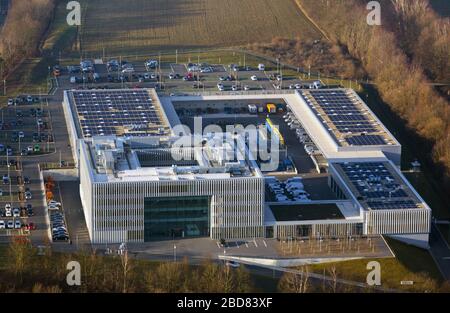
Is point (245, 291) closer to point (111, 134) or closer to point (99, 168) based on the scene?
point (99, 168)

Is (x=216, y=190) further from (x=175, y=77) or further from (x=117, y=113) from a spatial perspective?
(x=175, y=77)

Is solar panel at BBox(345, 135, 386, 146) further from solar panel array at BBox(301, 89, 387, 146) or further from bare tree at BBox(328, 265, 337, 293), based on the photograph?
bare tree at BBox(328, 265, 337, 293)

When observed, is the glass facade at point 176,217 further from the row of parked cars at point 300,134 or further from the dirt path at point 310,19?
the dirt path at point 310,19

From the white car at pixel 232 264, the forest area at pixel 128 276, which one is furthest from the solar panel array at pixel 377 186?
the white car at pixel 232 264

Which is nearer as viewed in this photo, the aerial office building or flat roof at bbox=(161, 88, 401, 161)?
the aerial office building

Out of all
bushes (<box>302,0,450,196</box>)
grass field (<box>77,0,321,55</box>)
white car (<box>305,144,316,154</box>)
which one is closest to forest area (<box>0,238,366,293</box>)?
white car (<box>305,144,316,154</box>)
